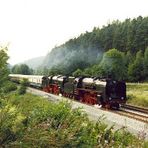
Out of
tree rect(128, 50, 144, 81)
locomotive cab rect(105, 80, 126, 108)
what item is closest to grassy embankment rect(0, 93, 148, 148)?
locomotive cab rect(105, 80, 126, 108)

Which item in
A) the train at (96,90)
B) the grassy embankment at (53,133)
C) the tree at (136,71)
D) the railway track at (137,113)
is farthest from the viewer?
the tree at (136,71)

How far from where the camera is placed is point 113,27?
145m

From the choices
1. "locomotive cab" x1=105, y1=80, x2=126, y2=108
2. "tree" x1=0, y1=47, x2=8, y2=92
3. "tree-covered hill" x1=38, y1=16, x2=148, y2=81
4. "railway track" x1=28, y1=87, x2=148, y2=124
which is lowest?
"railway track" x1=28, y1=87, x2=148, y2=124

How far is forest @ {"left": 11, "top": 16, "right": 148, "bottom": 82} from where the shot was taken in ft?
312

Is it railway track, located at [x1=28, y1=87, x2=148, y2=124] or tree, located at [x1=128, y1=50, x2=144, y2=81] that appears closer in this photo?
railway track, located at [x1=28, y1=87, x2=148, y2=124]

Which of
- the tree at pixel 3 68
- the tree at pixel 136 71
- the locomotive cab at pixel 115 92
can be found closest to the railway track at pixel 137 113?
the locomotive cab at pixel 115 92

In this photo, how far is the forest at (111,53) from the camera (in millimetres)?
95000

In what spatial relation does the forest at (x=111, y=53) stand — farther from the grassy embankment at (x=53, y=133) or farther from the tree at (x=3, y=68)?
the tree at (x=3, y=68)

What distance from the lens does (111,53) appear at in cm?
9412

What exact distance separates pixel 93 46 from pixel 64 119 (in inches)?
5064

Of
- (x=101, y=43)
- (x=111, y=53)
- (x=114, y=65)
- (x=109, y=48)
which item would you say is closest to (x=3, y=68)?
(x=114, y=65)

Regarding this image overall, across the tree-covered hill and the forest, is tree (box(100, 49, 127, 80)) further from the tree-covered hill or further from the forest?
the tree-covered hill

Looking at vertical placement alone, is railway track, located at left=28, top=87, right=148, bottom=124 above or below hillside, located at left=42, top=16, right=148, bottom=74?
below

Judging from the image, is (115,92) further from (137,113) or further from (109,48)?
(109,48)
